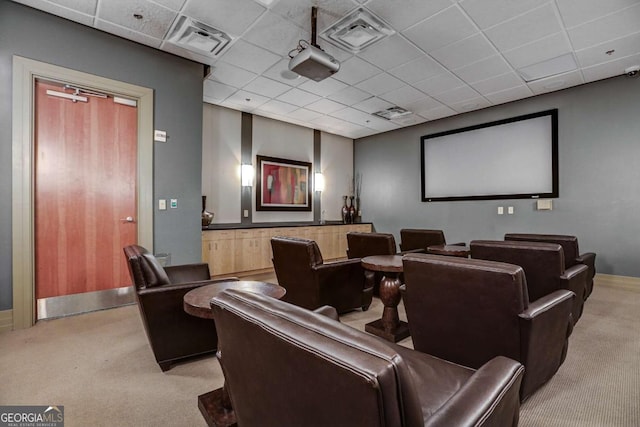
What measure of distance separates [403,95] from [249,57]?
8.54 feet

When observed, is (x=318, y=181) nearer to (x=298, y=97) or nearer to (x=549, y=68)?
(x=298, y=97)

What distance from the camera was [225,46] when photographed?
11.7 ft

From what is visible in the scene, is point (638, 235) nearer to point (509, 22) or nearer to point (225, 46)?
point (509, 22)

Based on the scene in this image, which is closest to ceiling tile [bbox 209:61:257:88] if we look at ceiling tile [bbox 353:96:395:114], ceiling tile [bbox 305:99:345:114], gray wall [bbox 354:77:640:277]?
ceiling tile [bbox 305:99:345:114]

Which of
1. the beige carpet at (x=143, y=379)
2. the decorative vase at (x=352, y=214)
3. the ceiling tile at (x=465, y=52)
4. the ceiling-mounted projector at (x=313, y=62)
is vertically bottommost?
the beige carpet at (x=143, y=379)

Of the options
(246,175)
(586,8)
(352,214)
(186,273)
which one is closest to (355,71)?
(586,8)

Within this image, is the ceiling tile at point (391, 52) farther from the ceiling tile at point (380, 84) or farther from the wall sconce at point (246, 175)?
the wall sconce at point (246, 175)

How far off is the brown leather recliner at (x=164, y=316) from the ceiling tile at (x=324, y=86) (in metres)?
3.43

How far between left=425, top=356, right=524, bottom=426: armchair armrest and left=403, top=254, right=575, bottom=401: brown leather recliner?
1.58ft

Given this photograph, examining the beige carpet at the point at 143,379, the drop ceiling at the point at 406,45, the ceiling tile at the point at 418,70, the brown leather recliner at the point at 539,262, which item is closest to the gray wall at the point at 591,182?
the drop ceiling at the point at 406,45

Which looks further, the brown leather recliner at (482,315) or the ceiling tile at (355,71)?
the ceiling tile at (355,71)

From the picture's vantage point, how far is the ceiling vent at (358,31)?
3.03 meters

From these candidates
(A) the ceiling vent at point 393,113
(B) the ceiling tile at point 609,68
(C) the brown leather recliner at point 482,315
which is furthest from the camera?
(A) the ceiling vent at point 393,113

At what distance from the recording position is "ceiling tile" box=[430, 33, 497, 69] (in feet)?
11.4
